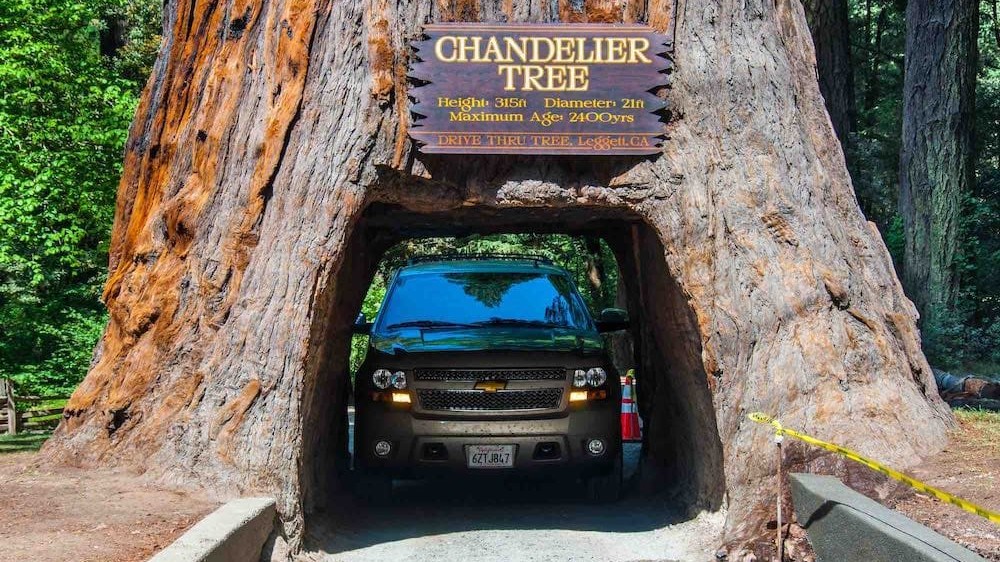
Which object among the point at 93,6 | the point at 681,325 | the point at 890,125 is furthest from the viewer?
the point at 890,125

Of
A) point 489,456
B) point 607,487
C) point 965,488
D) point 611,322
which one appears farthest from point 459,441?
point 965,488

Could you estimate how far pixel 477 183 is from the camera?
782cm

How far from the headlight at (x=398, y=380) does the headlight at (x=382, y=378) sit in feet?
0.09

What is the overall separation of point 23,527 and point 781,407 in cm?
460

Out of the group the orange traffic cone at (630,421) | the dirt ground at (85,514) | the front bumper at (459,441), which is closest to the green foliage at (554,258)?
the orange traffic cone at (630,421)

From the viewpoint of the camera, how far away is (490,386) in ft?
28.1

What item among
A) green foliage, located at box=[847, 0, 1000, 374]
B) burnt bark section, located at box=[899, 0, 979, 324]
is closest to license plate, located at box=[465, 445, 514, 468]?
green foliage, located at box=[847, 0, 1000, 374]

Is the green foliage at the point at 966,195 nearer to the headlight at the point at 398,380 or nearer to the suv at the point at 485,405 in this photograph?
the suv at the point at 485,405

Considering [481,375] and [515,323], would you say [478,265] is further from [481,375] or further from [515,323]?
[481,375]

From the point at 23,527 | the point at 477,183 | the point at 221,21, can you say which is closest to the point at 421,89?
the point at 477,183

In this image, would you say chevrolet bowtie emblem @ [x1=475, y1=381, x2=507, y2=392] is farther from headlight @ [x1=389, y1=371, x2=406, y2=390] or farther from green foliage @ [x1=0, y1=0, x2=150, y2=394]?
green foliage @ [x1=0, y1=0, x2=150, y2=394]

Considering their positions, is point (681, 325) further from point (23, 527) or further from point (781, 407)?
point (23, 527)

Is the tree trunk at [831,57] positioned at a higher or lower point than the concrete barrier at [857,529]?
higher

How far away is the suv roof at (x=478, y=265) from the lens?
10.2m
